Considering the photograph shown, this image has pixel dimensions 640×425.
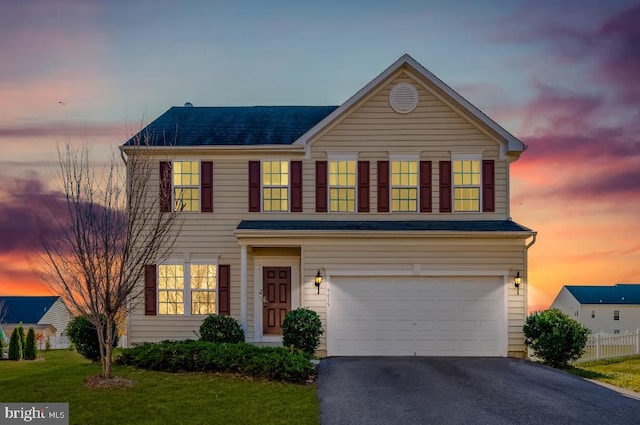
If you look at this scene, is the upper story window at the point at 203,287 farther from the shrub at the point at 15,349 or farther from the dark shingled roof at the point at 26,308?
the dark shingled roof at the point at 26,308

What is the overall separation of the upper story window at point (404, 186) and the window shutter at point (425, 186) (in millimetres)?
150

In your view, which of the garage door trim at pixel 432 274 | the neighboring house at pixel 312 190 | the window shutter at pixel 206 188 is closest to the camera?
the garage door trim at pixel 432 274

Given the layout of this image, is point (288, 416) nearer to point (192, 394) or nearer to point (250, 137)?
point (192, 394)

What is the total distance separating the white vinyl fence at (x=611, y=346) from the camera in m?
22.2

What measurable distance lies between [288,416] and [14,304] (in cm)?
3899

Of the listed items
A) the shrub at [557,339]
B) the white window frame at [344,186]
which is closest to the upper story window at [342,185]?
the white window frame at [344,186]

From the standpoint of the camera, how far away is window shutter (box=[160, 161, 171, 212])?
18.0 metres

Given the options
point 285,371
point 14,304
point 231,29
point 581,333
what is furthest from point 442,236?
point 14,304

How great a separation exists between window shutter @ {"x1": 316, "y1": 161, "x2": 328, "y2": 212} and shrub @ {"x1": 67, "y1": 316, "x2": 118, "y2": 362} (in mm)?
6809

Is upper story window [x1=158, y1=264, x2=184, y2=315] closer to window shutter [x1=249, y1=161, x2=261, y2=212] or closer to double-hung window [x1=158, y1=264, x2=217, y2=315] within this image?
double-hung window [x1=158, y1=264, x2=217, y2=315]

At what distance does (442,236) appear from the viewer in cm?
1695

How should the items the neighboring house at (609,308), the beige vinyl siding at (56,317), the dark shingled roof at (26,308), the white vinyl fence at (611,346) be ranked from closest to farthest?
the white vinyl fence at (611,346)
the dark shingled roof at (26,308)
the beige vinyl siding at (56,317)
the neighboring house at (609,308)

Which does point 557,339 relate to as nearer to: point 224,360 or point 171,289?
point 224,360

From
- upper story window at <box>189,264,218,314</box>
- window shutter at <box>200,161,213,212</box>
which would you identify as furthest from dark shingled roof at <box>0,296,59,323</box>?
window shutter at <box>200,161,213,212</box>
